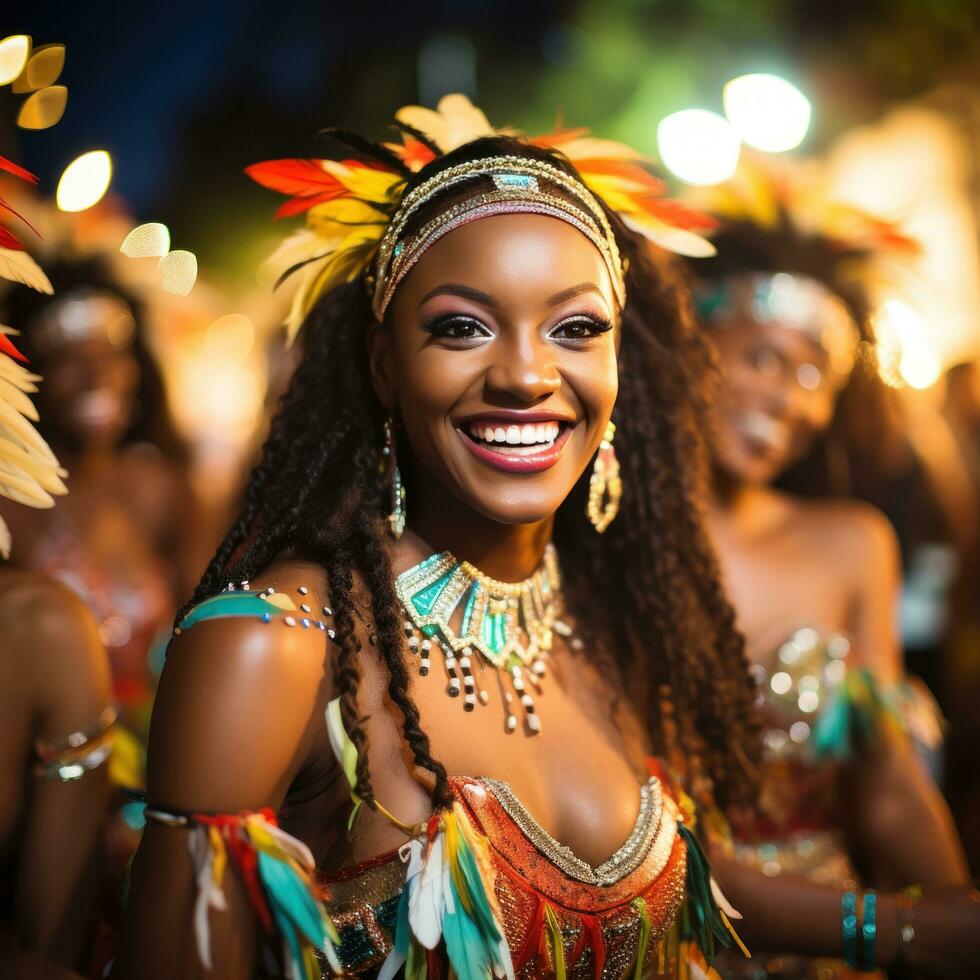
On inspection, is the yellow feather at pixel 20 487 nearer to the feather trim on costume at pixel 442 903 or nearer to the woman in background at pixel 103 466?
the feather trim on costume at pixel 442 903

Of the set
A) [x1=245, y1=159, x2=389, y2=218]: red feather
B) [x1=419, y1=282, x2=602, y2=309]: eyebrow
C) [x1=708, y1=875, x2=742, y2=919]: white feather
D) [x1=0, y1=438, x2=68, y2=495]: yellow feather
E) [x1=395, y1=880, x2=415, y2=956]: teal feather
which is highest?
[x1=245, y1=159, x2=389, y2=218]: red feather

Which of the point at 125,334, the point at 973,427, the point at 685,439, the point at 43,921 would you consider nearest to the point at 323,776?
the point at 43,921

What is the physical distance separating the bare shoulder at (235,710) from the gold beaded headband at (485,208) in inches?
24.9

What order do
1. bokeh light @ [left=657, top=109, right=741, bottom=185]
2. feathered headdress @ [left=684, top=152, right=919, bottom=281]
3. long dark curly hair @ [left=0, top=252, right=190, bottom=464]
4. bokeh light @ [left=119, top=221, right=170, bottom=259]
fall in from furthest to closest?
1. long dark curly hair @ [left=0, top=252, right=190, bottom=464]
2. feathered headdress @ [left=684, top=152, right=919, bottom=281]
3. bokeh light @ [left=657, top=109, right=741, bottom=185]
4. bokeh light @ [left=119, top=221, right=170, bottom=259]

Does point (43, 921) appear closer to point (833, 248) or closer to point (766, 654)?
point (766, 654)

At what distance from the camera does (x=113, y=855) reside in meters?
3.30

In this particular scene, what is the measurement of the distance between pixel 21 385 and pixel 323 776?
2.72 ft

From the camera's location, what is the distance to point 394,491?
6.65 feet

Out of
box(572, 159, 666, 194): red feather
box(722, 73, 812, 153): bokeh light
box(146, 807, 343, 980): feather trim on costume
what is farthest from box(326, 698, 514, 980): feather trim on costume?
box(722, 73, 812, 153): bokeh light

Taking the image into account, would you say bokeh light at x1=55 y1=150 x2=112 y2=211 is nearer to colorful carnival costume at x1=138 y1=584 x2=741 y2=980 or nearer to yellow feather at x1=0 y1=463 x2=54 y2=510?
yellow feather at x1=0 y1=463 x2=54 y2=510

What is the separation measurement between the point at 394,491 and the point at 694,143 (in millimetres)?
1974

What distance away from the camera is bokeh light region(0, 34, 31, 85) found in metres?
1.82

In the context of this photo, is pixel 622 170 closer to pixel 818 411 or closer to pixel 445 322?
pixel 445 322

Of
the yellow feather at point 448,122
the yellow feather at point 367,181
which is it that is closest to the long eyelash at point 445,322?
the yellow feather at point 367,181
